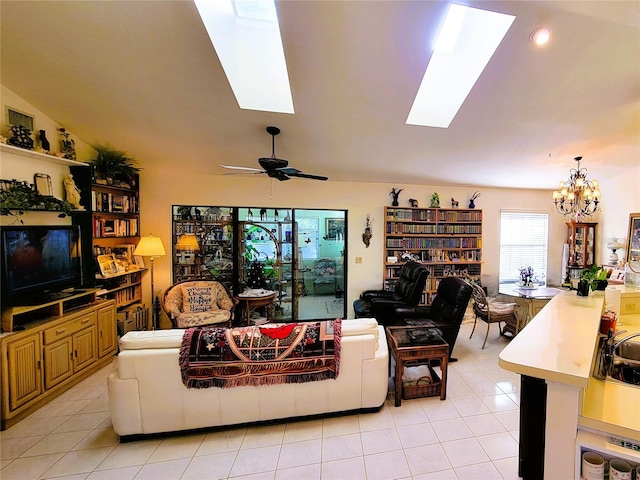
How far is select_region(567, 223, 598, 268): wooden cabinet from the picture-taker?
545cm

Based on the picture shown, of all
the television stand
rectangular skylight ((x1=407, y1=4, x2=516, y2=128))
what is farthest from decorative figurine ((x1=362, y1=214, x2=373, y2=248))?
the television stand

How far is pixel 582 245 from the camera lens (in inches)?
216

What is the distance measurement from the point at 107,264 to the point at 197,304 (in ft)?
4.05

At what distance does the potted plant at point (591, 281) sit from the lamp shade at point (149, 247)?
4.72 meters

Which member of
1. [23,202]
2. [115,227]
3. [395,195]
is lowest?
[115,227]

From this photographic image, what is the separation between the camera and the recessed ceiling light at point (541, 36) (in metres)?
2.06

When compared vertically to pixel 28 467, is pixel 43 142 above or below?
above

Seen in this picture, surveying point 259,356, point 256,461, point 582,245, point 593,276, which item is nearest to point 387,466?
point 256,461

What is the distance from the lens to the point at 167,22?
6.75 ft

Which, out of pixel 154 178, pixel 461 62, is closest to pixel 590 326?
pixel 461 62

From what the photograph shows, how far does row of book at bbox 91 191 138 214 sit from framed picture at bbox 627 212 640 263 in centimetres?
821

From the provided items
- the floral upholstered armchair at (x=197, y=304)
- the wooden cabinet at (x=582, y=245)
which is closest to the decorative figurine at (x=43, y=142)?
the floral upholstered armchair at (x=197, y=304)

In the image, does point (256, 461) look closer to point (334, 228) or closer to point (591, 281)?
point (591, 281)

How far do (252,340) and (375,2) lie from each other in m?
2.64
